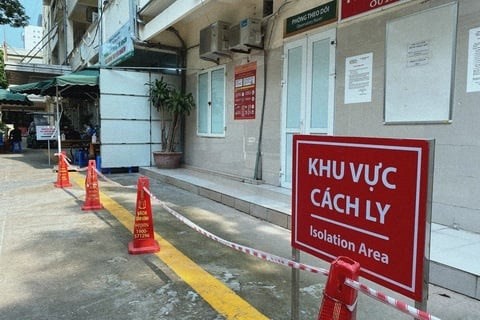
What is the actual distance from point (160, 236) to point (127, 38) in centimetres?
669

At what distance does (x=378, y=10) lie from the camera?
4.89 meters

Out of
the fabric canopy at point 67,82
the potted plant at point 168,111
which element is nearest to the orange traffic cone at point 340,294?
the potted plant at point 168,111

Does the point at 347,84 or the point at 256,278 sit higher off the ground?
the point at 347,84

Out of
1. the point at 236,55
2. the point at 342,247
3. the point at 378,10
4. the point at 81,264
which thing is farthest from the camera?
the point at 236,55

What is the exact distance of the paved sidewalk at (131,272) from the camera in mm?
2785

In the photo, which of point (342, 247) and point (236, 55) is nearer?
point (342, 247)

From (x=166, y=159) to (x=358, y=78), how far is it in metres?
5.64

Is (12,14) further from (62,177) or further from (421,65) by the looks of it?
(421,65)

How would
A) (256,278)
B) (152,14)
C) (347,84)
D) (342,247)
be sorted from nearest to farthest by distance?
(342,247) < (256,278) < (347,84) < (152,14)

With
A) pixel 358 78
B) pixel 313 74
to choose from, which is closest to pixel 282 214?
pixel 358 78

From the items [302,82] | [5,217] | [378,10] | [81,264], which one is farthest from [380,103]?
[5,217]

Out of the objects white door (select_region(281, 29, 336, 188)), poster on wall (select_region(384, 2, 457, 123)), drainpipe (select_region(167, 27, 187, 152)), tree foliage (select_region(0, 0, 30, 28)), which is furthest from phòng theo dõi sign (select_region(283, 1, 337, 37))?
tree foliage (select_region(0, 0, 30, 28))

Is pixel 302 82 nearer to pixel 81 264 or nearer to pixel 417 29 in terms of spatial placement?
pixel 417 29

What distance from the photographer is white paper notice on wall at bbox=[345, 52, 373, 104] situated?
16.6 feet
